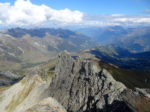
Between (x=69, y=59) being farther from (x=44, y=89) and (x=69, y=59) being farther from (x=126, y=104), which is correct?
(x=126, y=104)

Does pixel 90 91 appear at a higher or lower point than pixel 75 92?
higher

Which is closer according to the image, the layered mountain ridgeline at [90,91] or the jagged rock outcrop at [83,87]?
the layered mountain ridgeline at [90,91]

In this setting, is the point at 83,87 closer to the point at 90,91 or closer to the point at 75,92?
the point at 75,92

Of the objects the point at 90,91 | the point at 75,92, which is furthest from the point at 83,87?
the point at 90,91

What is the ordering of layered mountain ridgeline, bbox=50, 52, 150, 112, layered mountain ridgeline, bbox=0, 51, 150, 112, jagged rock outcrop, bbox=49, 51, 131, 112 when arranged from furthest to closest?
jagged rock outcrop, bbox=49, 51, 131, 112 → layered mountain ridgeline, bbox=0, 51, 150, 112 → layered mountain ridgeline, bbox=50, 52, 150, 112

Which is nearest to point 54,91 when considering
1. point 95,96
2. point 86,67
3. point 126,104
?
point 86,67

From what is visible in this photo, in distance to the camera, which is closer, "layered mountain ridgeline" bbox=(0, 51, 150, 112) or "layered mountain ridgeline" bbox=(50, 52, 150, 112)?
"layered mountain ridgeline" bbox=(50, 52, 150, 112)

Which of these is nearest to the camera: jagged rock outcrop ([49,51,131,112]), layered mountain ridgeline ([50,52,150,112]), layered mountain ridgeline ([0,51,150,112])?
layered mountain ridgeline ([50,52,150,112])
